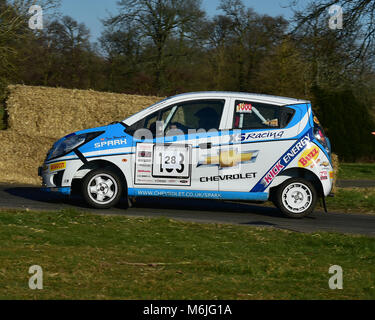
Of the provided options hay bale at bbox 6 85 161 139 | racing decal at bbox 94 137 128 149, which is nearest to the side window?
racing decal at bbox 94 137 128 149

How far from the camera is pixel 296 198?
1076 cm

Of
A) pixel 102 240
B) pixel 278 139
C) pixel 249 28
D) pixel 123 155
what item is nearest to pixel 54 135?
pixel 123 155

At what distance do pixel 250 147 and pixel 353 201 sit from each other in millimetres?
4313

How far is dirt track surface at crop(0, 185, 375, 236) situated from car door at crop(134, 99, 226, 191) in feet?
1.89

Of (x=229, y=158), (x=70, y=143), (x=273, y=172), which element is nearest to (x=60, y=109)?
(x=70, y=143)

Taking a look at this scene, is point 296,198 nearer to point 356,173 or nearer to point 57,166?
point 57,166

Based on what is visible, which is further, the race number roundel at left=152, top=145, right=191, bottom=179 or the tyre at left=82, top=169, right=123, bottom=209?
the tyre at left=82, top=169, right=123, bottom=209

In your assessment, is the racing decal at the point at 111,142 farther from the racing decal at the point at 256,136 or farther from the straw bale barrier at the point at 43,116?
the straw bale barrier at the point at 43,116

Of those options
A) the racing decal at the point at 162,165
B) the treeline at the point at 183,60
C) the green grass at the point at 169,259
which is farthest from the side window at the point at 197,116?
the treeline at the point at 183,60

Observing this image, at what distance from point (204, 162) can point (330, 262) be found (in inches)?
151

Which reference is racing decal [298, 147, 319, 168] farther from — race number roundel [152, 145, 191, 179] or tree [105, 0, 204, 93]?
tree [105, 0, 204, 93]

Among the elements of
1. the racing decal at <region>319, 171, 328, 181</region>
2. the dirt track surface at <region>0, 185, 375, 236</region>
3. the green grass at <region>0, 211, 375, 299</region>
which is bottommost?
the green grass at <region>0, 211, 375, 299</region>

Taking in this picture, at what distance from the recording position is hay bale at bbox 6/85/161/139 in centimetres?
1770

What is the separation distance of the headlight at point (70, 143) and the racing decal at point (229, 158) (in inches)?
77.4
